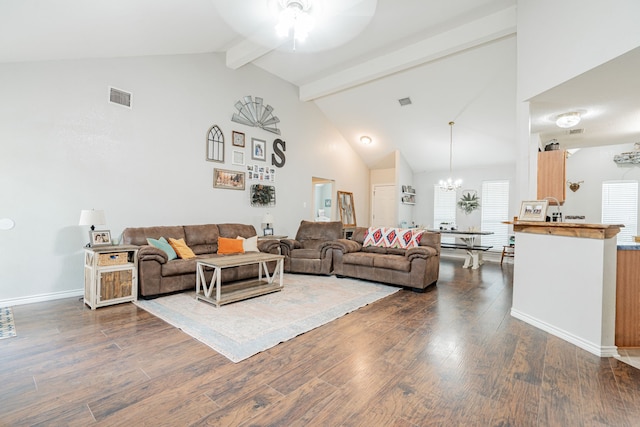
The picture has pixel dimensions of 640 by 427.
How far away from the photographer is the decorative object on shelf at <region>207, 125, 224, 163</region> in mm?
5129

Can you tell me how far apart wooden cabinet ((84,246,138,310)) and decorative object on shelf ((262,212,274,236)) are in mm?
2416

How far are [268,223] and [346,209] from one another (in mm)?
2903

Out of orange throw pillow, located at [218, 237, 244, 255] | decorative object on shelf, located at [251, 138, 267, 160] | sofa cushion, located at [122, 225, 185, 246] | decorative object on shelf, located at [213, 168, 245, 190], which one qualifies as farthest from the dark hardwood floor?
decorative object on shelf, located at [251, 138, 267, 160]

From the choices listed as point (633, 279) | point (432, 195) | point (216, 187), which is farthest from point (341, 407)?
point (432, 195)

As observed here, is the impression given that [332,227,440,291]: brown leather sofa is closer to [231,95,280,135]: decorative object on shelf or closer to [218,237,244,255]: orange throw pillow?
[218,237,244,255]: orange throw pillow

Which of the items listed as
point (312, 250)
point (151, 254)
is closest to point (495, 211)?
point (312, 250)

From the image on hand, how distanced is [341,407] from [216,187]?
14.2 ft

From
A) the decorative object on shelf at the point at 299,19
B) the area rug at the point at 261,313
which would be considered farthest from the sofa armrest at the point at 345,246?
the decorative object on shelf at the point at 299,19

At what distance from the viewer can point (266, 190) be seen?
6004 millimetres

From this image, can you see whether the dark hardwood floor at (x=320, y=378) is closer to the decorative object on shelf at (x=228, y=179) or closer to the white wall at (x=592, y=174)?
the decorative object on shelf at (x=228, y=179)

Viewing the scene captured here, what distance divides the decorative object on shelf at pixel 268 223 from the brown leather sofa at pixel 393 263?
1.42m

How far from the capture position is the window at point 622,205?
19.3 ft

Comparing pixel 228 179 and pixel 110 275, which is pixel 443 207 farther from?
pixel 110 275

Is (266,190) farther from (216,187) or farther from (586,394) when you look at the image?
(586,394)
